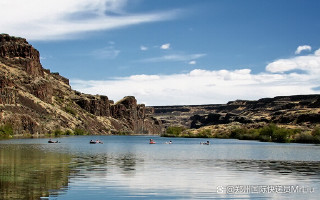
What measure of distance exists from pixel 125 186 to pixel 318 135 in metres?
150

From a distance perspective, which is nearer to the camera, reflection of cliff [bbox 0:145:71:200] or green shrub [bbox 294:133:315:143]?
reflection of cliff [bbox 0:145:71:200]

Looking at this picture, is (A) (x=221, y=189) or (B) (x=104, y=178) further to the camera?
(B) (x=104, y=178)

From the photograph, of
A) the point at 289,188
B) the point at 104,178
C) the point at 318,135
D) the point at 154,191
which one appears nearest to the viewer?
the point at 154,191

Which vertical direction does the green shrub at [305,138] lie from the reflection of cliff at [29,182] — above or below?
below

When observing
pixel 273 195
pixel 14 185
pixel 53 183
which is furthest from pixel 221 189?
pixel 14 185

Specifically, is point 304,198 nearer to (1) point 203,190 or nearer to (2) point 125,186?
(1) point 203,190

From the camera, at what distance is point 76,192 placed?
115 ft

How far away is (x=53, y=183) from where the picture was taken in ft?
129

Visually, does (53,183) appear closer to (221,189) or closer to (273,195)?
(221,189)

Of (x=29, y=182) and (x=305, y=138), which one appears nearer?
(x=29, y=182)

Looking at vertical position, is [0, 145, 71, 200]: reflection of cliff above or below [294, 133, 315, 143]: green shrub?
above

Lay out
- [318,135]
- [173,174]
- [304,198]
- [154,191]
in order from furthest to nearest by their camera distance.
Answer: [318,135], [173,174], [154,191], [304,198]

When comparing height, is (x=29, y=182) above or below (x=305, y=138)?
above

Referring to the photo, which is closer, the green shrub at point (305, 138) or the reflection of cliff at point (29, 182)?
the reflection of cliff at point (29, 182)
